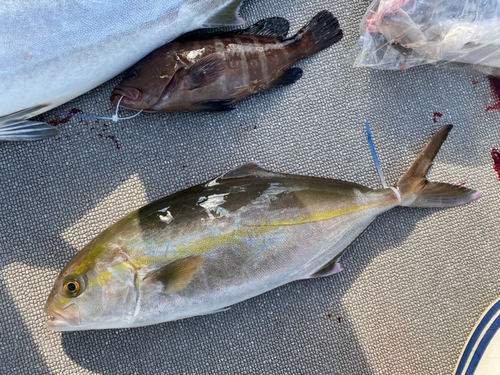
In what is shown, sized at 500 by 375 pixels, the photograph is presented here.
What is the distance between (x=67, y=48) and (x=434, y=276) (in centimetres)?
162

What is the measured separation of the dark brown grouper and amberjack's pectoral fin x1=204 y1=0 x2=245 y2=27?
5cm

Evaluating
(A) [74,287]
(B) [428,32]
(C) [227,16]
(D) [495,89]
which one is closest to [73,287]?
(A) [74,287]

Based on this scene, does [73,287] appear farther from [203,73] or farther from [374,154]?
[374,154]

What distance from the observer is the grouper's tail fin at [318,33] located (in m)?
1.56

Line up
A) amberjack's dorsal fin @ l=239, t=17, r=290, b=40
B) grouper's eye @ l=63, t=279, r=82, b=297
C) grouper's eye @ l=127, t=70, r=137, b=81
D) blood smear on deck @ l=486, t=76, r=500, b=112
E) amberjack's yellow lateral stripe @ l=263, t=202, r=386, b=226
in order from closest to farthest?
grouper's eye @ l=63, t=279, r=82, b=297 < amberjack's yellow lateral stripe @ l=263, t=202, r=386, b=226 < grouper's eye @ l=127, t=70, r=137, b=81 < amberjack's dorsal fin @ l=239, t=17, r=290, b=40 < blood smear on deck @ l=486, t=76, r=500, b=112

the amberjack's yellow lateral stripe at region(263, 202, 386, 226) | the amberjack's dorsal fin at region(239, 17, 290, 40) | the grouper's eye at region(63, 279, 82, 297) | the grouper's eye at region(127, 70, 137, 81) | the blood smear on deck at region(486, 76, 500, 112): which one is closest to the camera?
the grouper's eye at region(63, 279, 82, 297)

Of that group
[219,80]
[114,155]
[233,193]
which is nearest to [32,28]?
[114,155]

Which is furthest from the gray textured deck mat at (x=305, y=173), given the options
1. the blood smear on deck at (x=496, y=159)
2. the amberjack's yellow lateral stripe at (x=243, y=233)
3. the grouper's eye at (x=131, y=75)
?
the amberjack's yellow lateral stripe at (x=243, y=233)

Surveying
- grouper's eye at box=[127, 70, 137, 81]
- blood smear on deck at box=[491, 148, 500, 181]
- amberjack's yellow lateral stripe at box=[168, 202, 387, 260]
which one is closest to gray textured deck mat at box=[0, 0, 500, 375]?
blood smear on deck at box=[491, 148, 500, 181]

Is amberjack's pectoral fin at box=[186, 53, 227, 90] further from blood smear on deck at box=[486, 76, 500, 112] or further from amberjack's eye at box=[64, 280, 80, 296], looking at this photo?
blood smear on deck at box=[486, 76, 500, 112]

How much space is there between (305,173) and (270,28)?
23.3 inches

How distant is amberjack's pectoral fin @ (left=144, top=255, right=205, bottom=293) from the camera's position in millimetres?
1250

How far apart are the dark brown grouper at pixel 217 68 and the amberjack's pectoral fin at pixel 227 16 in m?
0.05

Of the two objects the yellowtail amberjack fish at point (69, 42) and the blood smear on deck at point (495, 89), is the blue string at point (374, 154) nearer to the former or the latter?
the blood smear on deck at point (495, 89)
